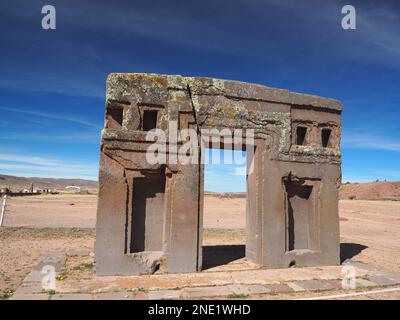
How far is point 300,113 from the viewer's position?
10.1m

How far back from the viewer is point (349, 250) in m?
12.6

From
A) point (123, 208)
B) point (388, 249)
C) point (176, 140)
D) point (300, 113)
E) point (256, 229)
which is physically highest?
point (300, 113)

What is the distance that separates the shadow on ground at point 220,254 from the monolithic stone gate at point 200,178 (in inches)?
30.9

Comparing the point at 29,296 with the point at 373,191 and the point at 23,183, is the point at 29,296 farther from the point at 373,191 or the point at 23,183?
the point at 23,183

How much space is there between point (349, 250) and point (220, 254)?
499 centimetres

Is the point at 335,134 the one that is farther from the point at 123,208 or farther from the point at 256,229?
the point at 123,208

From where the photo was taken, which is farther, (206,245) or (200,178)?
(206,245)

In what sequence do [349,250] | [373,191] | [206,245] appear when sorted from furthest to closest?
[373,191], [206,245], [349,250]

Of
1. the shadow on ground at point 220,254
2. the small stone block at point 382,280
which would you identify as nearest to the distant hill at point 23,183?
the shadow on ground at point 220,254

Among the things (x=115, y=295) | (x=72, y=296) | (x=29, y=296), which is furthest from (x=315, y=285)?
(x=29, y=296)

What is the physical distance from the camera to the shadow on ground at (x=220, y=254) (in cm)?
962

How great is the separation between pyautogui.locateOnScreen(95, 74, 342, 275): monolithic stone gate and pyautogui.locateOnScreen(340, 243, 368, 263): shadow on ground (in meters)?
1.74
